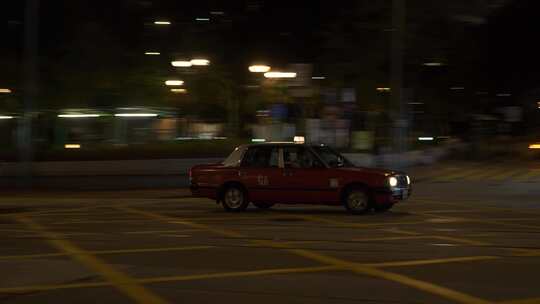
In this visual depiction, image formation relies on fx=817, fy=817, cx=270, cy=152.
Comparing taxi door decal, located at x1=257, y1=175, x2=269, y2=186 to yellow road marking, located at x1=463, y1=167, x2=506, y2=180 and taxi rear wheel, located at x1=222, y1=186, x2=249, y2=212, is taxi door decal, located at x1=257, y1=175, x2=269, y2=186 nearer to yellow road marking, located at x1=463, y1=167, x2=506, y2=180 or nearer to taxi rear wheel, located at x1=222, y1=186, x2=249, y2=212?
taxi rear wheel, located at x1=222, y1=186, x2=249, y2=212

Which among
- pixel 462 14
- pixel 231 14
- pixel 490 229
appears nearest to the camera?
pixel 490 229

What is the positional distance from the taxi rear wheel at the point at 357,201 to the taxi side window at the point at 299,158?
860mm

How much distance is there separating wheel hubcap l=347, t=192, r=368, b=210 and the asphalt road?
0.90 feet

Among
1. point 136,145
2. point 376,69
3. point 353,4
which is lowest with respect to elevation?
point 136,145

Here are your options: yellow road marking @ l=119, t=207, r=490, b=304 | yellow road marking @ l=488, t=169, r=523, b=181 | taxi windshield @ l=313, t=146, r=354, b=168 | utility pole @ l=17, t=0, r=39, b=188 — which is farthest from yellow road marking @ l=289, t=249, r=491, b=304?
yellow road marking @ l=488, t=169, r=523, b=181

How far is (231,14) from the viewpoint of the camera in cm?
3459

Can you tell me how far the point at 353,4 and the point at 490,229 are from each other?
18.9 meters

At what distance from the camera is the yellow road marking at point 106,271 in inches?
329

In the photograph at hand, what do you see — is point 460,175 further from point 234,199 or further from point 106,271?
point 106,271

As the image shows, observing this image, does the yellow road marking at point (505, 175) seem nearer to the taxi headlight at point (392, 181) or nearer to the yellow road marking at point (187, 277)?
the taxi headlight at point (392, 181)

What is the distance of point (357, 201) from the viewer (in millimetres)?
16641

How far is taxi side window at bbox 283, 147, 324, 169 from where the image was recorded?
17094 millimetres

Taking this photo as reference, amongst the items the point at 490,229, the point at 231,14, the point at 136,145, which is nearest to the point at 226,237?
the point at 490,229

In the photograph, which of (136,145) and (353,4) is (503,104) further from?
(136,145)
